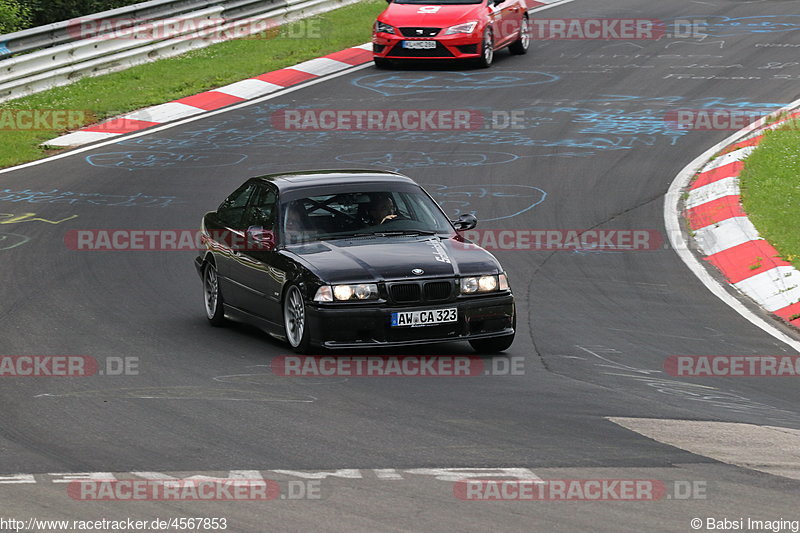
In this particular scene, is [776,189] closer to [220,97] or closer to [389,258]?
[389,258]

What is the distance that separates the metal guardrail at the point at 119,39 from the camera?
876 inches

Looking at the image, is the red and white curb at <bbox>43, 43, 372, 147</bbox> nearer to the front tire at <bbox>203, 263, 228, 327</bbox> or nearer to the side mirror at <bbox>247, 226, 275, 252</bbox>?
the front tire at <bbox>203, 263, 228, 327</bbox>

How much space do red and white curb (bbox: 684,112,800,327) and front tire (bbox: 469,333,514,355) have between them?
3125 millimetres

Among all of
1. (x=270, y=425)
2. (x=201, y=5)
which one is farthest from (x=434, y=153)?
(x=270, y=425)

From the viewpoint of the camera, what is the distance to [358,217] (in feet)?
36.8

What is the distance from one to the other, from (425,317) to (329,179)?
79.7 inches

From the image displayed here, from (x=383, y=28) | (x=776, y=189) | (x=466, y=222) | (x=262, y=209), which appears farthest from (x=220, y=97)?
(x=466, y=222)

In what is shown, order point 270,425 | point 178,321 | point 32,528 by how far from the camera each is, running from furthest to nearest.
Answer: point 178,321, point 270,425, point 32,528

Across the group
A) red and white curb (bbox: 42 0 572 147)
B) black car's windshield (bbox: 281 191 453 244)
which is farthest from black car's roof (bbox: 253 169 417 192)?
red and white curb (bbox: 42 0 572 147)

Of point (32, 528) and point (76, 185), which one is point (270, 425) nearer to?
point (32, 528)

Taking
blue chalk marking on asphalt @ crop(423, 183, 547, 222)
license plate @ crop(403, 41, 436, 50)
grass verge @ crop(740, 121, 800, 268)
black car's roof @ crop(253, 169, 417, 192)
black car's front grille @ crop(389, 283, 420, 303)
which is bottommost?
blue chalk marking on asphalt @ crop(423, 183, 547, 222)

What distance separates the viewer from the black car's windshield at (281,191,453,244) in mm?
11094

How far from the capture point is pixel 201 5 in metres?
27.1

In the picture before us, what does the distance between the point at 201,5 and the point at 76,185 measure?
999 centimetres
